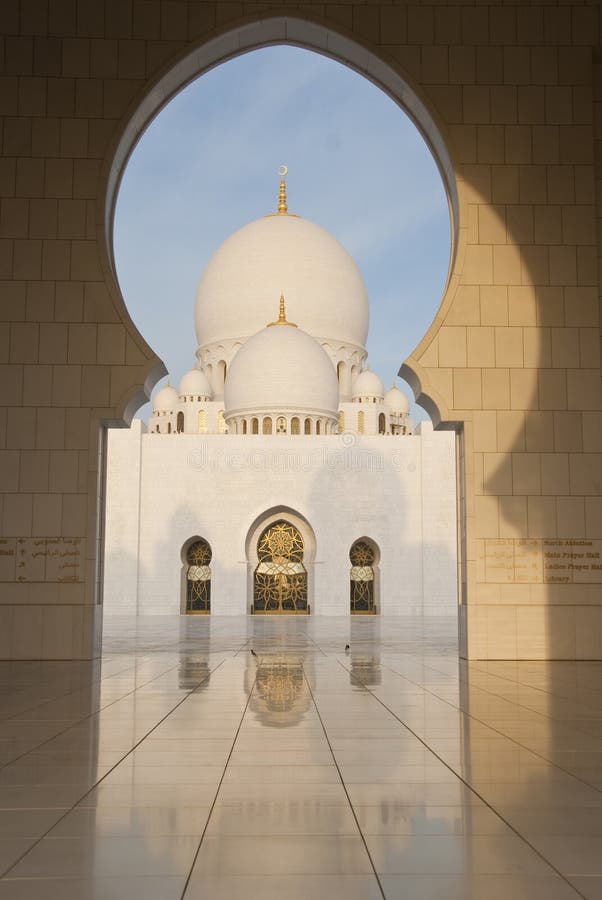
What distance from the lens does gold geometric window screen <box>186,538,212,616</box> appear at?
2092 cm

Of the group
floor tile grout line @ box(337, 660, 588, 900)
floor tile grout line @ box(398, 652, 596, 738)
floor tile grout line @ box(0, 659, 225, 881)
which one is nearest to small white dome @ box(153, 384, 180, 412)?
floor tile grout line @ box(398, 652, 596, 738)

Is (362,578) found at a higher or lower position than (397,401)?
lower

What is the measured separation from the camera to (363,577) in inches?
841

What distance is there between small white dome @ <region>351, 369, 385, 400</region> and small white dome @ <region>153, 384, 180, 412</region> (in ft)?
17.4

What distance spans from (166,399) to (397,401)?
22.7 ft

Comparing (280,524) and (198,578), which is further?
(280,524)

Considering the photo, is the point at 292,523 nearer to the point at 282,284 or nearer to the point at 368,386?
the point at 368,386

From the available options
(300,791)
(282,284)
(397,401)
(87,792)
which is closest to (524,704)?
(300,791)

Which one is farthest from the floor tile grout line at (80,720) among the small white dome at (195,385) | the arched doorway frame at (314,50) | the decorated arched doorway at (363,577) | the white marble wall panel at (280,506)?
the small white dome at (195,385)

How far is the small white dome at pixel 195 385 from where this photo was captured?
28312mm

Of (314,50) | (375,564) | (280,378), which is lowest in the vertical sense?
(375,564)

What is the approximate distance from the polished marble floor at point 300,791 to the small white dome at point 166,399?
2400 centimetres

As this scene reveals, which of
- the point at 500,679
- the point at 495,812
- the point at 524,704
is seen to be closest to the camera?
the point at 495,812

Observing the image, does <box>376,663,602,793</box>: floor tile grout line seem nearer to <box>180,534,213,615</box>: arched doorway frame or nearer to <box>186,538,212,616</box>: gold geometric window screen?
<box>180,534,213,615</box>: arched doorway frame
